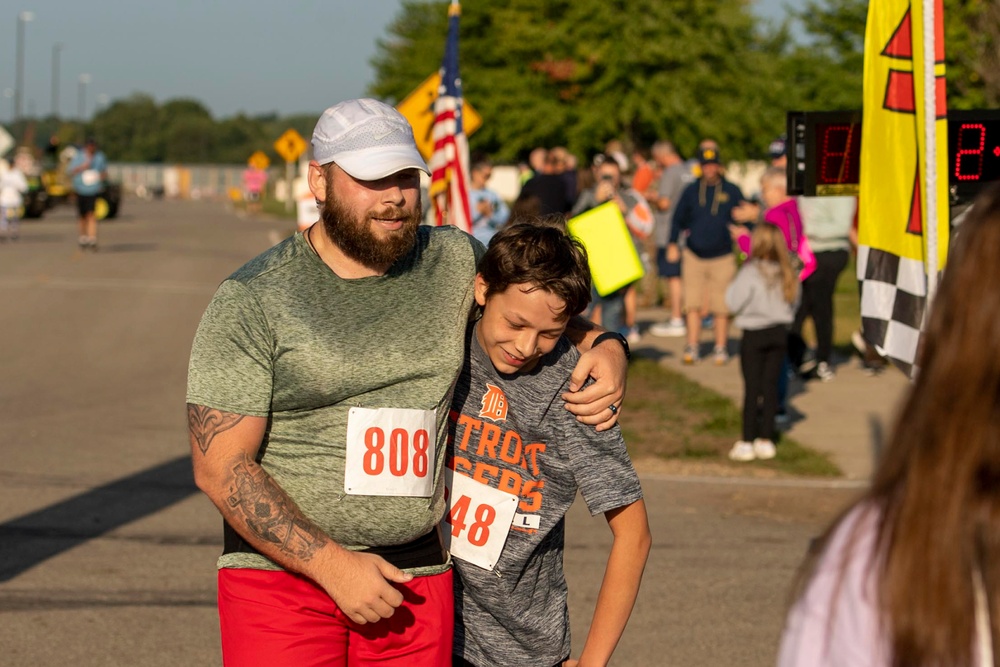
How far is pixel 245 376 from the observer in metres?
2.83

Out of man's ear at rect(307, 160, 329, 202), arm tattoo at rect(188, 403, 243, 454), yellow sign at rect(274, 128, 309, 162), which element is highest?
yellow sign at rect(274, 128, 309, 162)

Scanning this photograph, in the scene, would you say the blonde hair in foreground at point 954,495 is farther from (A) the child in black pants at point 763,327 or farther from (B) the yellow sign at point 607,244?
(A) the child in black pants at point 763,327

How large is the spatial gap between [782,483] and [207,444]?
6.51m

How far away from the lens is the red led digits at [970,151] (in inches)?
251

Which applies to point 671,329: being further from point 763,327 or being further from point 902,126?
point 902,126

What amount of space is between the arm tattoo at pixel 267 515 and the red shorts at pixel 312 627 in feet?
0.45

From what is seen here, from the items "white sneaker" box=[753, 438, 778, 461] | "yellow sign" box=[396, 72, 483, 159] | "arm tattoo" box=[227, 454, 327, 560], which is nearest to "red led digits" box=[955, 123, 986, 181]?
"white sneaker" box=[753, 438, 778, 461]

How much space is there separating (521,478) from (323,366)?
59cm

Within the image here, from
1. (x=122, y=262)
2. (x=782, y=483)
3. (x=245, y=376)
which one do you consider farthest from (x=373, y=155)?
(x=122, y=262)

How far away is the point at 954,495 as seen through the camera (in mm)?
1529

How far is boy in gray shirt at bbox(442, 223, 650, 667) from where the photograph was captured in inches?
118

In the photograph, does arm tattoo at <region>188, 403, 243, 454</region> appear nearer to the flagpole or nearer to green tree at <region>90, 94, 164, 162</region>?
the flagpole

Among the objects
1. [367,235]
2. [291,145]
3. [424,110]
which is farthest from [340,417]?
[291,145]

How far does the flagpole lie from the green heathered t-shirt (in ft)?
8.92
